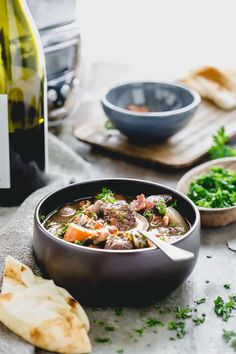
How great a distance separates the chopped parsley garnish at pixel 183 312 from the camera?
1446 mm

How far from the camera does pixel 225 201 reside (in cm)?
182

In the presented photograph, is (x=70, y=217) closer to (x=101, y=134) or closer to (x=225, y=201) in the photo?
(x=225, y=201)

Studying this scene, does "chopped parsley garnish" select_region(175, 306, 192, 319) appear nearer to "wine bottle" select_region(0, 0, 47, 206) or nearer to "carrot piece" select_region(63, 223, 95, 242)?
"carrot piece" select_region(63, 223, 95, 242)

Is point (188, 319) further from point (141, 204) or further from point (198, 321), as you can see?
point (141, 204)

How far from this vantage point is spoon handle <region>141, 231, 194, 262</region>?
4.41 feet

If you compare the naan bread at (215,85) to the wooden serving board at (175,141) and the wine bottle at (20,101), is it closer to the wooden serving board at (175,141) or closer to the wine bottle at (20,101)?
the wooden serving board at (175,141)

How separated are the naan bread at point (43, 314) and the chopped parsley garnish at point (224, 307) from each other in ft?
0.94

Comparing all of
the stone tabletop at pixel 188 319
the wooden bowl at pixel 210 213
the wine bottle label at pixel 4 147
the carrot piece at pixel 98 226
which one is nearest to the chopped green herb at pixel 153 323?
the stone tabletop at pixel 188 319

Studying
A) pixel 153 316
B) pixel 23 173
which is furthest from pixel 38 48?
pixel 153 316

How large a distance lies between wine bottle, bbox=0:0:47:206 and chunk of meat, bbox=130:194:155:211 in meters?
0.39

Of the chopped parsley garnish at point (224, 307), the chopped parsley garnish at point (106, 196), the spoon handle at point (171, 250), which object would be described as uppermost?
the spoon handle at point (171, 250)

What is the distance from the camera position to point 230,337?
1390 mm

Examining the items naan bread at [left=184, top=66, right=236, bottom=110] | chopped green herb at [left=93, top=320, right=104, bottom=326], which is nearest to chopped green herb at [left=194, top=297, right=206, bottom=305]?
chopped green herb at [left=93, top=320, right=104, bottom=326]

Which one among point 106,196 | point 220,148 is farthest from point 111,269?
point 220,148
